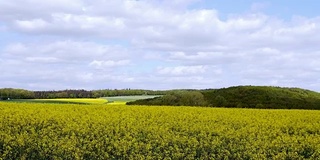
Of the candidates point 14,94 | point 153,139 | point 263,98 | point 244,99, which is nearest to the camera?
point 153,139

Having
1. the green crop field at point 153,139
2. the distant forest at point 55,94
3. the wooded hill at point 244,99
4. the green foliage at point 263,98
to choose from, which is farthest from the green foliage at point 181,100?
the green crop field at point 153,139

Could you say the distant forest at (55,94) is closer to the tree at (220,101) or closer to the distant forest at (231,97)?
the distant forest at (231,97)

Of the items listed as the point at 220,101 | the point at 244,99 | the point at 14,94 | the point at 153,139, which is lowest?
the point at 153,139

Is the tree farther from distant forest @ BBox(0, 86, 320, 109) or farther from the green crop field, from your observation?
the green crop field

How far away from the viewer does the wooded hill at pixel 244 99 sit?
3909 cm

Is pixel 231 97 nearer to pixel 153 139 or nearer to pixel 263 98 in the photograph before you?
pixel 263 98

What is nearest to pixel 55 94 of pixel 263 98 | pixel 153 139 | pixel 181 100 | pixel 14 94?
pixel 14 94

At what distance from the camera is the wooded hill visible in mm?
39094

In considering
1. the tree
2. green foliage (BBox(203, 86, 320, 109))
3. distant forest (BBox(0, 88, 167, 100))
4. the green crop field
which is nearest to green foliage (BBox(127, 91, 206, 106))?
green foliage (BBox(203, 86, 320, 109))

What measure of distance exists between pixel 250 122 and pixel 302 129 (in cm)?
161

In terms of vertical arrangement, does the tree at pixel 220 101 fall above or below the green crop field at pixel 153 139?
above

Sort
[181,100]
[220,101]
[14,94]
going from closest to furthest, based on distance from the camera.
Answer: [181,100]
[220,101]
[14,94]

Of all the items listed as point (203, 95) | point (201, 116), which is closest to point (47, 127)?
point (201, 116)

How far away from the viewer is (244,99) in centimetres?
4119
